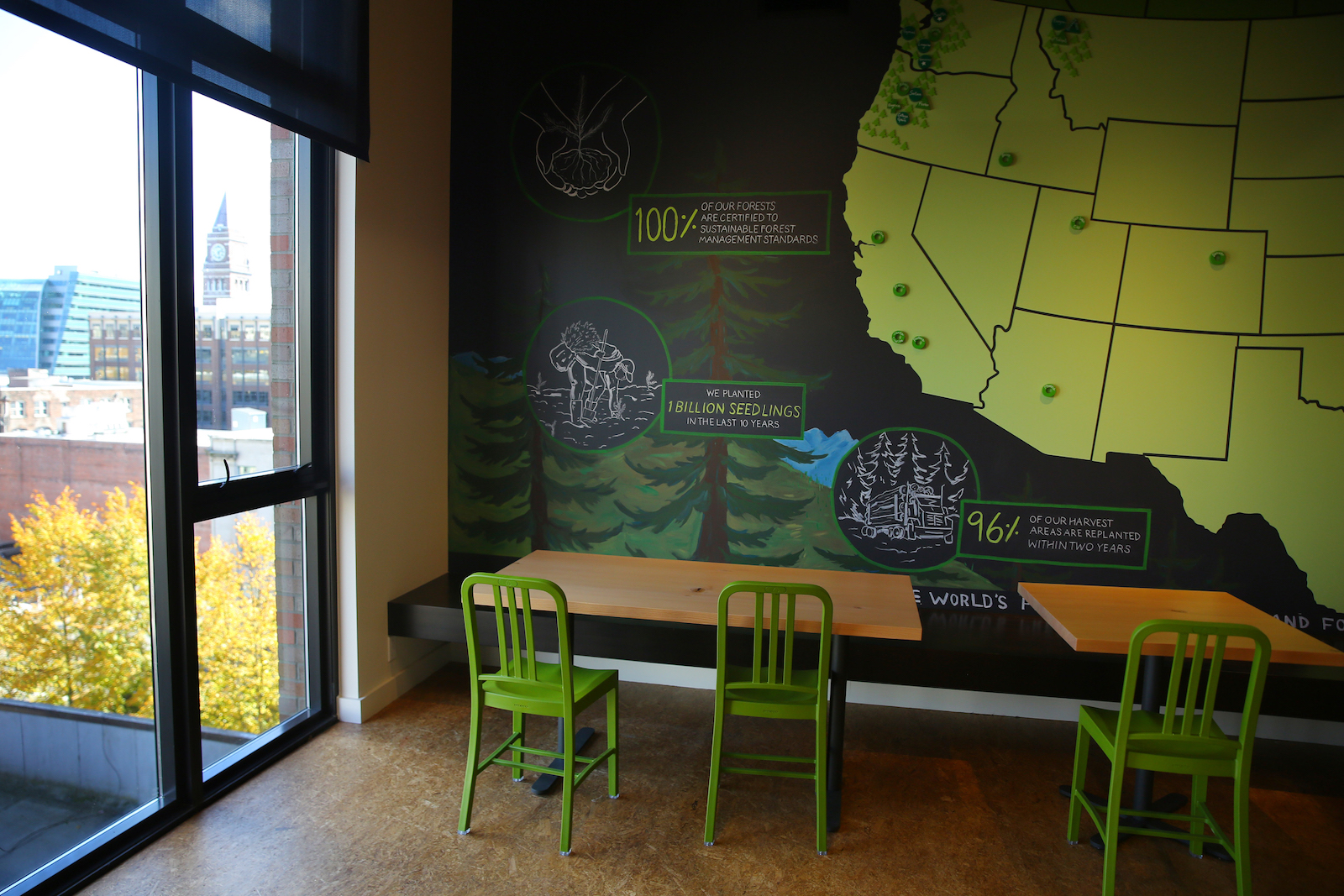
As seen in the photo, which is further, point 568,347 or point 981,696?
point 568,347

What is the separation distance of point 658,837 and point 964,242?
2.78 m

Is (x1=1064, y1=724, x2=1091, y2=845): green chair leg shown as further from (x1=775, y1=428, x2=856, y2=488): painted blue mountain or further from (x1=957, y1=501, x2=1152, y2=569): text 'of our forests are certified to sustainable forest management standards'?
(x1=775, y1=428, x2=856, y2=488): painted blue mountain

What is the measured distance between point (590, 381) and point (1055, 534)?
2319 millimetres

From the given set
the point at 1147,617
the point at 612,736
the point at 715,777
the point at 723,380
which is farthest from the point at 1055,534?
the point at 612,736

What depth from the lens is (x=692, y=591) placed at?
2.91 metres

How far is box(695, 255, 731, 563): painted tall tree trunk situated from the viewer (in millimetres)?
3832

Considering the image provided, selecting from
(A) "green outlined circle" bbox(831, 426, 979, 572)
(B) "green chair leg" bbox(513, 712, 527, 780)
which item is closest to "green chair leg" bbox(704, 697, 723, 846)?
(B) "green chair leg" bbox(513, 712, 527, 780)

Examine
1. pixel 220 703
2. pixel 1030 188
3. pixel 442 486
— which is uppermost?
pixel 1030 188

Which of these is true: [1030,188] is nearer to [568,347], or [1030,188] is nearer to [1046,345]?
[1046,345]

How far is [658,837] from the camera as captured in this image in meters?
2.64

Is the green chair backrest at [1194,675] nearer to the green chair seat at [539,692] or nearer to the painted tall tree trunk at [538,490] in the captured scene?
→ the green chair seat at [539,692]

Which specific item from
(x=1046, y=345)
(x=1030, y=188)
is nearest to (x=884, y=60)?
(x=1030, y=188)

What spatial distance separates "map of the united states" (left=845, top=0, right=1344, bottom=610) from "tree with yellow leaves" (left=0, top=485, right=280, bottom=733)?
2.91 m

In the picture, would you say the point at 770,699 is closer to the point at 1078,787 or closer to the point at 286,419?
the point at 1078,787
